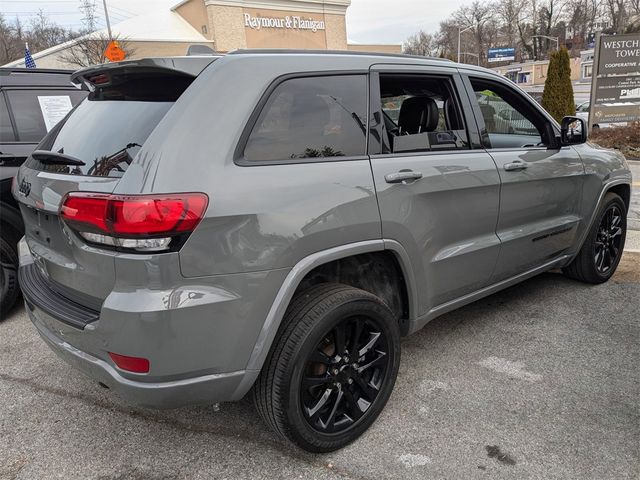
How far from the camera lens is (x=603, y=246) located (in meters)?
4.48

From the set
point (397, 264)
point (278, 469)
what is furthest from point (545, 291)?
point (278, 469)

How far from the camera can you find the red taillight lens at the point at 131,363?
→ 2.01 meters

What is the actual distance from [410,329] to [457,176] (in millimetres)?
917

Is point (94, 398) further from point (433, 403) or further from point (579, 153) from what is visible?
point (579, 153)

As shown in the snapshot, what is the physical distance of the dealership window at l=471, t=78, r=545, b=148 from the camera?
353 cm

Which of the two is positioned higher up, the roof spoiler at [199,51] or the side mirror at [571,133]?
the roof spoiler at [199,51]

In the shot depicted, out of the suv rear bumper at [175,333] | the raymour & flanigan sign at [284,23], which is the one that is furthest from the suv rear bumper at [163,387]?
the raymour & flanigan sign at [284,23]

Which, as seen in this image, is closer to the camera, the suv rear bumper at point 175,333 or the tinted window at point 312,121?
the suv rear bumper at point 175,333

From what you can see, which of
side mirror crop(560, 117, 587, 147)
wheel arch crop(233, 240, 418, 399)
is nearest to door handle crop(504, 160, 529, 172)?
side mirror crop(560, 117, 587, 147)

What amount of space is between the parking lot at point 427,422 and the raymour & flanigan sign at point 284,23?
3593cm

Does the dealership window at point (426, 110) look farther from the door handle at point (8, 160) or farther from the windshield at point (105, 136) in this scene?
the door handle at point (8, 160)

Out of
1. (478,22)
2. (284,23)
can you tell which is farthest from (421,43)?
(284,23)

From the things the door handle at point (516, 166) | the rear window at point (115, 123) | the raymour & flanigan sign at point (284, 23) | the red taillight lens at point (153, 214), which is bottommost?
the door handle at point (516, 166)

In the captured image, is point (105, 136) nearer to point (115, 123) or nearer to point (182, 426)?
point (115, 123)
